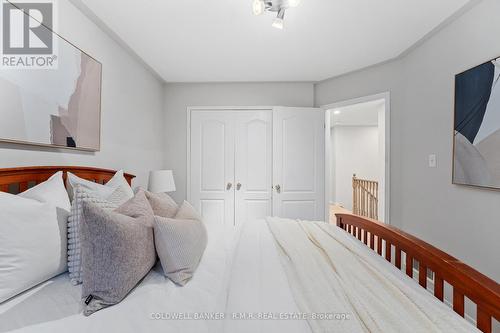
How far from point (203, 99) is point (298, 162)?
172 centimetres

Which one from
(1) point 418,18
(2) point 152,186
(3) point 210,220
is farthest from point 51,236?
(1) point 418,18

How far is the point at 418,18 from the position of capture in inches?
72.1

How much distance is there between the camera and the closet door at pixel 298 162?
10.4ft

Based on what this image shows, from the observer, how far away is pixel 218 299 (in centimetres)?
92

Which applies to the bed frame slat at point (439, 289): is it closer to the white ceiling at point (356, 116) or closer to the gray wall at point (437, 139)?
the gray wall at point (437, 139)

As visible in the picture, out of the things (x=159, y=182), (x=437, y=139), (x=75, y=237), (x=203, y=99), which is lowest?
(x=75, y=237)

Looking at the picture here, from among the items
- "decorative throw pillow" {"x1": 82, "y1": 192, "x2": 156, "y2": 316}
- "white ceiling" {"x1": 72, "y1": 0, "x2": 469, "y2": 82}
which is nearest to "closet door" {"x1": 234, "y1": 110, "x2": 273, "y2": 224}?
"white ceiling" {"x1": 72, "y1": 0, "x2": 469, "y2": 82}

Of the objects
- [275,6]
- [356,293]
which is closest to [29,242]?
[356,293]

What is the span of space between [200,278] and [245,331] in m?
0.44

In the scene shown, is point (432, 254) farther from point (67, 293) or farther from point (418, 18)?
point (418, 18)

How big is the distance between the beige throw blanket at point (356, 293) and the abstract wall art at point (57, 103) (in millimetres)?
1656

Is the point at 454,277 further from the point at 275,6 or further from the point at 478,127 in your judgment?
the point at 275,6

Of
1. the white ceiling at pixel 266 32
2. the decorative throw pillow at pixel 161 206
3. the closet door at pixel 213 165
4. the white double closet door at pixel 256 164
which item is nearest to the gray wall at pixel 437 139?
the white ceiling at pixel 266 32

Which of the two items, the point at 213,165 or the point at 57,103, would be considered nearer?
the point at 57,103
